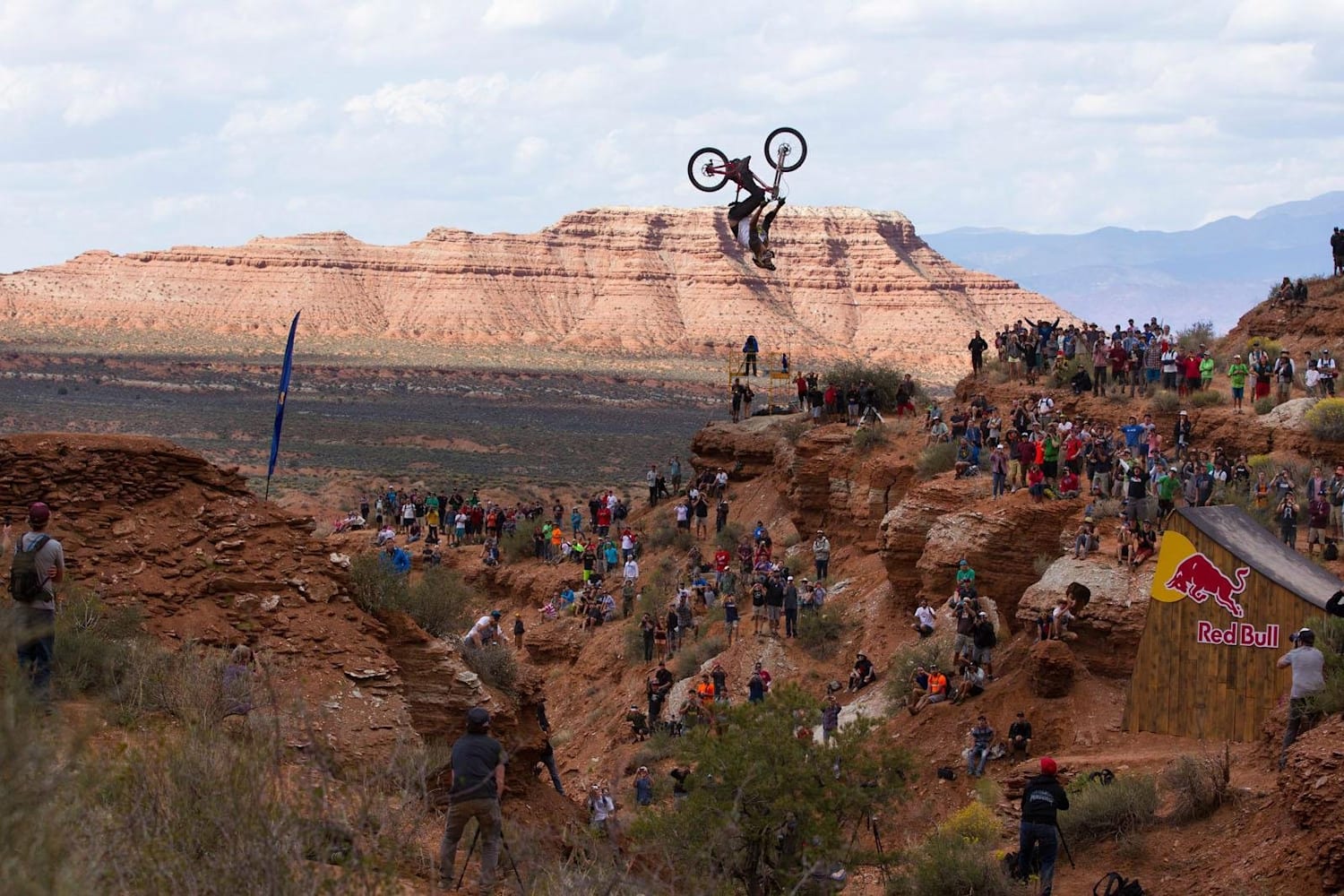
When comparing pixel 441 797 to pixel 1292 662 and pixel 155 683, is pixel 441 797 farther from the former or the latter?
pixel 1292 662

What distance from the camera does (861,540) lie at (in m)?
34.1

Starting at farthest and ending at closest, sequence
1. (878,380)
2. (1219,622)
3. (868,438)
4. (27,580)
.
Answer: (878,380) → (868,438) → (1219,622) → (27,580)

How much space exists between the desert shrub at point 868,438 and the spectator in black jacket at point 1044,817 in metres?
21.2

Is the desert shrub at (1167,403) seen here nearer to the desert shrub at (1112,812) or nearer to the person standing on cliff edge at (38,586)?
the desert shrub at (1112,812)

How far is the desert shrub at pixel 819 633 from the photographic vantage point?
1117 inches

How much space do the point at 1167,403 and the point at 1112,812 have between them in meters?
15.5

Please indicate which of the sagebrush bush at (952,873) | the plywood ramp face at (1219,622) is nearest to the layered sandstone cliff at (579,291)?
the plywood ramp face at (1219,622)

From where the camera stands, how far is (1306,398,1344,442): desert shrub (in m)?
26.9

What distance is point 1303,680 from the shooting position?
46.9 feet

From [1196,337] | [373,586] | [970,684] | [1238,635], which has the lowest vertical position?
[970,684]

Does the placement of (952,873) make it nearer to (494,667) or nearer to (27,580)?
(494,667)

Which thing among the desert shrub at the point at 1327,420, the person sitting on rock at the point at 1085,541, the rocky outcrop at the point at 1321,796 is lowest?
the rocky outcrop at the point at 1321,796

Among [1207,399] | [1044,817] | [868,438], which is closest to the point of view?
[1044,817]

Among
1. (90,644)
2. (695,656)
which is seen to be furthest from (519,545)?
(90,644)
